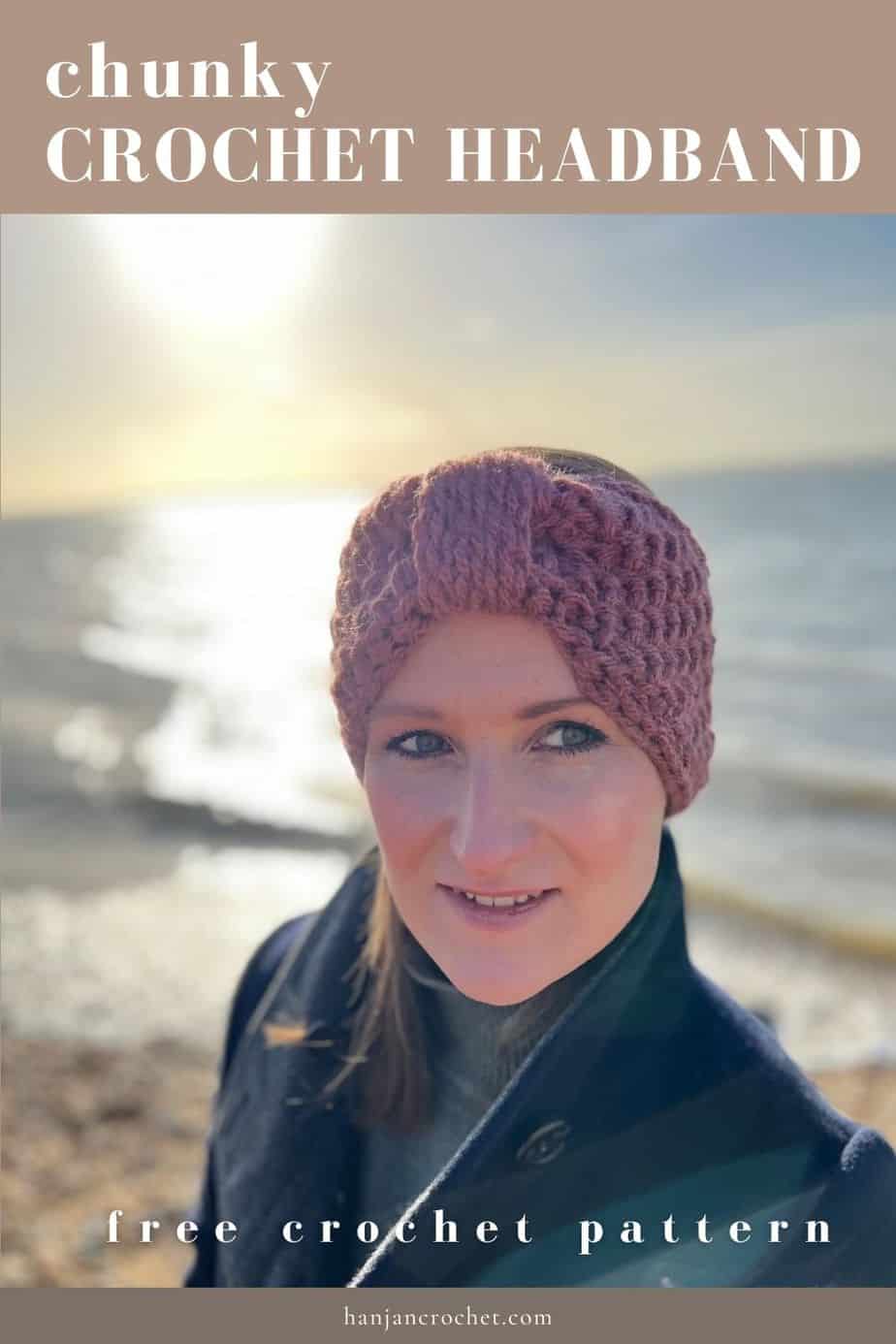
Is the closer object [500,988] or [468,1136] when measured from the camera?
[500,988]

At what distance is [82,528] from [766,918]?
63625 mm

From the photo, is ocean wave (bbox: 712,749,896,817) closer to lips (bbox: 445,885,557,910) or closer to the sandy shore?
the sandy shore

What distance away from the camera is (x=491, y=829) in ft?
5.10

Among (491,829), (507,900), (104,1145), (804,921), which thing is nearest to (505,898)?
(507,900)

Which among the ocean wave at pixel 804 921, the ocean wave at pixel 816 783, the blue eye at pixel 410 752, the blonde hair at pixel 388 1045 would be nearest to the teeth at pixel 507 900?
the blue eye at pixel 410 752

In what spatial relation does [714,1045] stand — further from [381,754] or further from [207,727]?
[207,727]

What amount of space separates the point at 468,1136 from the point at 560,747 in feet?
2.18

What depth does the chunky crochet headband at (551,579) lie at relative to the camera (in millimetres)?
1549

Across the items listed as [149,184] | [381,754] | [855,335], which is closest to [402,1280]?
[381,754]

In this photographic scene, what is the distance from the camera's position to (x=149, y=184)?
2.48 meters

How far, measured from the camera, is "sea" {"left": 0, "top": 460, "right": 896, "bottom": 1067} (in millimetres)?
5496
